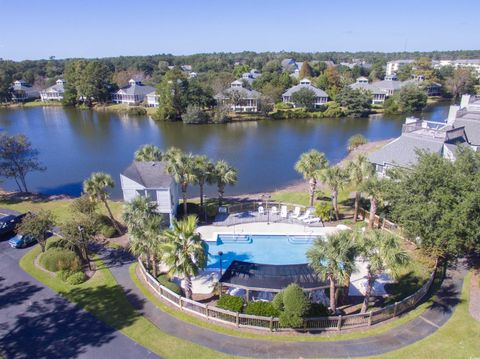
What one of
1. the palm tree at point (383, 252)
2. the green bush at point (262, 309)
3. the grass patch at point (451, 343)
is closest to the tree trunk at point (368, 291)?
the palm tree at point (383, 252)

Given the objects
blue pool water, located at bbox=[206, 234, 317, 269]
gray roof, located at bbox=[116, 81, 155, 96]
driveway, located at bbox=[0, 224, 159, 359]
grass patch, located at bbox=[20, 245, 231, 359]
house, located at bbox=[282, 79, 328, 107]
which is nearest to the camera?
driveway, located at bbox=[0, 224, 159, 359]

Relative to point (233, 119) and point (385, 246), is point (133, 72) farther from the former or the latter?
point (385, 246)

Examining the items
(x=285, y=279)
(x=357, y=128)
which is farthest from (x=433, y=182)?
(x=357, y=128)

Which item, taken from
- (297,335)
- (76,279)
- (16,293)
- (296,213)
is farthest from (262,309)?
(16,293)

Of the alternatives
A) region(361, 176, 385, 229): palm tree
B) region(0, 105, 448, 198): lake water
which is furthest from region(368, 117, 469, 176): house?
region(0, 105, 448, 198): lake water

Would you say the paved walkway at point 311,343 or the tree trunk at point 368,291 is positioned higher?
the tree trunk at point 368,291

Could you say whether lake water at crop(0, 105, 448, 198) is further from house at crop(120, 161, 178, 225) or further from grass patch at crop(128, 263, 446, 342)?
grass patch at crop(128, 263, 446, 342)

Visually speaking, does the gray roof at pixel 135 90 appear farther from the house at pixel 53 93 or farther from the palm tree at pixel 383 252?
the palm tree at pixel 383 252
